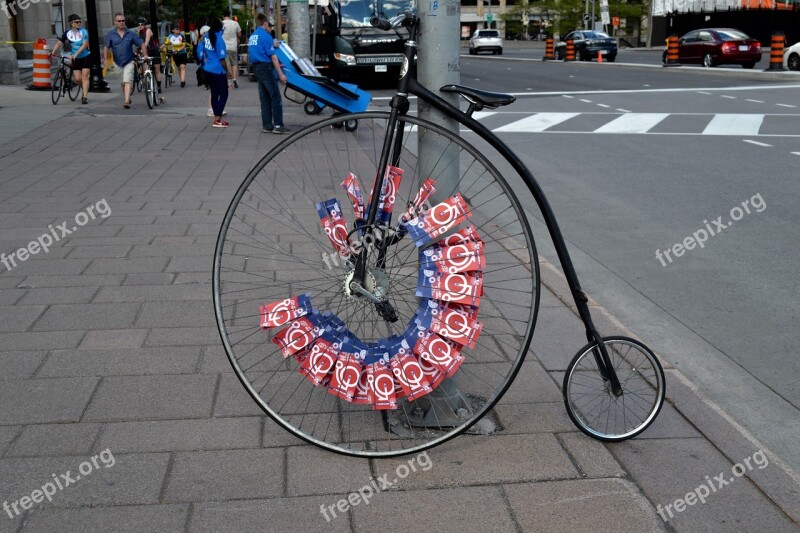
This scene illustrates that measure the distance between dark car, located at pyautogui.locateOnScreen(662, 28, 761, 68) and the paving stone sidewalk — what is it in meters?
33.1

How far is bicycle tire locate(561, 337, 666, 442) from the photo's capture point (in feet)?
13.0

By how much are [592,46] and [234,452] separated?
4756cm

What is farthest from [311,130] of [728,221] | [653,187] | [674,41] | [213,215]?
[674,41]

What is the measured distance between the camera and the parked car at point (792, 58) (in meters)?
32.2

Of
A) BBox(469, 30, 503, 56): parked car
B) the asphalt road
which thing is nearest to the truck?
the asphalt road

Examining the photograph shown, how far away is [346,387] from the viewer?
151 inches

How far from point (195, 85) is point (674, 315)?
88.1 feet

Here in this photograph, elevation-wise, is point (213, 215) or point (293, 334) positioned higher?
point (293, 334)

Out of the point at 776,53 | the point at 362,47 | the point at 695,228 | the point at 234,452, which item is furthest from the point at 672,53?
the point at 234,452

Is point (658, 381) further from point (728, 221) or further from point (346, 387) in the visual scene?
point (728, 221)

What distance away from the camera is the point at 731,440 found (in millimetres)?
3963

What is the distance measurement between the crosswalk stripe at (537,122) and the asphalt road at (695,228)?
0.13 feet

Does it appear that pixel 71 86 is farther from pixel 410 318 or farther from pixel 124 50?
pixel 410 318

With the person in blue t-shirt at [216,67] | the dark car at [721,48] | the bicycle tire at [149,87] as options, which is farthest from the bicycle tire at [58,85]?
the dark car at [721,48]
